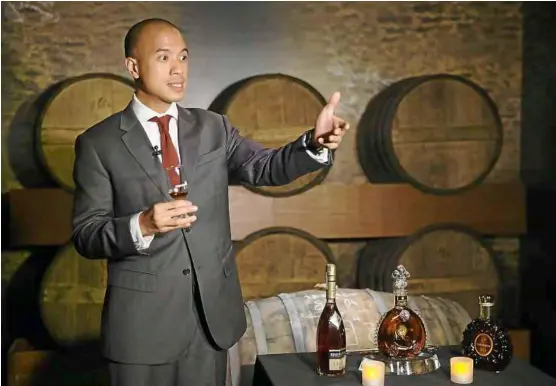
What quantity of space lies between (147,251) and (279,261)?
1.30 m

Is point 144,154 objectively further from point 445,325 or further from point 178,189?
point 445,325

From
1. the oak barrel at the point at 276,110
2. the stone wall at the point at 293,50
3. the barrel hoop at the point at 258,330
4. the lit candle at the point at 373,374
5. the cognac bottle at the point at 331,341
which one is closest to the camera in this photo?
the lit candle at the point at 373,374

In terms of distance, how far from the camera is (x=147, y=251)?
209cm

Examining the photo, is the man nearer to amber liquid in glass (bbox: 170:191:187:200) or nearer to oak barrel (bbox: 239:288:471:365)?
amber liquid in glass (bbox: 170:191:187:200)

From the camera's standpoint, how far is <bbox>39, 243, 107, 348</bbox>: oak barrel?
323 cm

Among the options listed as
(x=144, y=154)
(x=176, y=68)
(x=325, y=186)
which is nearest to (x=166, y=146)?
(x=144, y=154)

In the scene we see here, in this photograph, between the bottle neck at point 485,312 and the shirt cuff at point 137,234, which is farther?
the bottle neck at point 485,312

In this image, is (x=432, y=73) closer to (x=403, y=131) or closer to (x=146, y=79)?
(x=403, y=131)

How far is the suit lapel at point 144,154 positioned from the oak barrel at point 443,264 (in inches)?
59.1

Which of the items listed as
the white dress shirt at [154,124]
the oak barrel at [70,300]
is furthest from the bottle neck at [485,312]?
the oak barrel at [70,300]

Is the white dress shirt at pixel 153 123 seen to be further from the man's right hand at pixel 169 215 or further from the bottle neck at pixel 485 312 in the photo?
the bottle neck at pixel 485 312

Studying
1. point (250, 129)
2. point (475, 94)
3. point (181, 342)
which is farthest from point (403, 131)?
point (181, 342)

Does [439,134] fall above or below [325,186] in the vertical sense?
above

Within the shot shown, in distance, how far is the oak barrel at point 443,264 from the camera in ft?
11.2
